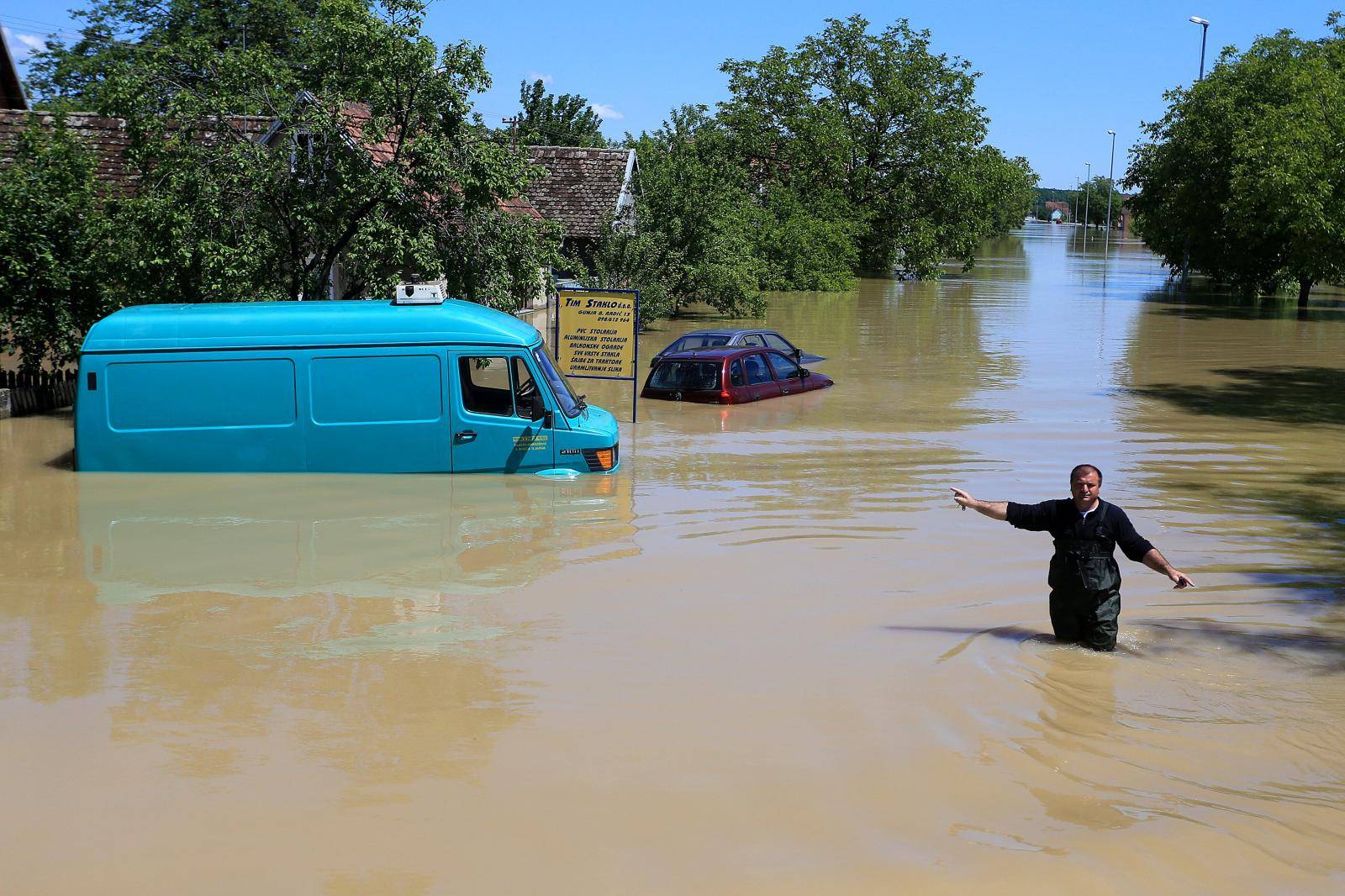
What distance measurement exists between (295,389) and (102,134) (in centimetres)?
1792

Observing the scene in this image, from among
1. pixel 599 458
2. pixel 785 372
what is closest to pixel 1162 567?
pixel 599 458

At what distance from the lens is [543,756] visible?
7141 millimetres

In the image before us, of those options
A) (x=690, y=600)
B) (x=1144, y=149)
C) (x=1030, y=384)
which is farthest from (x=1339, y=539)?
(x=1144, y=149)

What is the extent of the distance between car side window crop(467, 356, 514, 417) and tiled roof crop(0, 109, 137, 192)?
14.9 meters

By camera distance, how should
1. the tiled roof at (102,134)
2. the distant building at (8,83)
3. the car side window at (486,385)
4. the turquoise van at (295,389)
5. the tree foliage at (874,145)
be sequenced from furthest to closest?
1. the tree foliage at (874,145)
2. the distant building at (8,83)
3. the tiled roof at (102,134)
4. the car side window at (486,385)
5. the turquoise van at (295,389)

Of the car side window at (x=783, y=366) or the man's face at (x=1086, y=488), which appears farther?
the car side window at (x=783, y=366)

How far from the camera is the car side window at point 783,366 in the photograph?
22.6m

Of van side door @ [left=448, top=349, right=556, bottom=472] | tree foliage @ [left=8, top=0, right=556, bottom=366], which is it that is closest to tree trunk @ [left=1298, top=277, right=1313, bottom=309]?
tree foliage @ [left=8, top=0, right=556, bottom=366]

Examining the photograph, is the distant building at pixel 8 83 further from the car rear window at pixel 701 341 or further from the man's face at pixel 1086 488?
the man's face at pixel 1086 488

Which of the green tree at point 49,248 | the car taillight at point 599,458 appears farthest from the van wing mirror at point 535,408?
the green tree at point 49,248

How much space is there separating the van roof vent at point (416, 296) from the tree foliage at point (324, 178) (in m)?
4.25

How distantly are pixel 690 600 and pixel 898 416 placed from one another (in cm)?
1137

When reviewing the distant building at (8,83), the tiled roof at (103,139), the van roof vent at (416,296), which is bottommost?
the van roof vent at (416,296)

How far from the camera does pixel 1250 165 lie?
4903 centimetres
